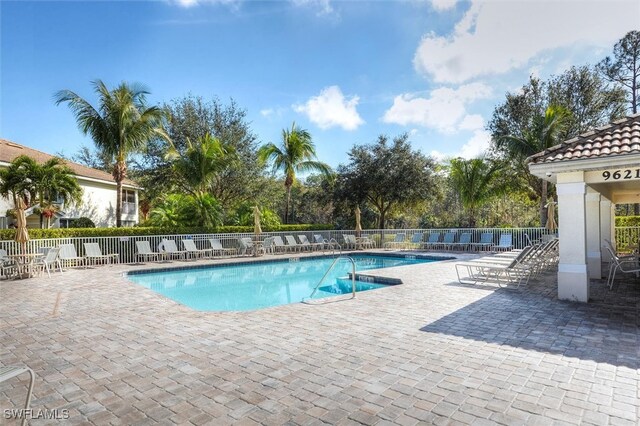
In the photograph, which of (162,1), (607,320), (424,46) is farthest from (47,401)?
(424,46)

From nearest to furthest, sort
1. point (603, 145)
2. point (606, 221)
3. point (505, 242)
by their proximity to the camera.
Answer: point (603, 145)
point (606, 221)
point (505, 242)

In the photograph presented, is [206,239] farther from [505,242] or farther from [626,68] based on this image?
[626,68]

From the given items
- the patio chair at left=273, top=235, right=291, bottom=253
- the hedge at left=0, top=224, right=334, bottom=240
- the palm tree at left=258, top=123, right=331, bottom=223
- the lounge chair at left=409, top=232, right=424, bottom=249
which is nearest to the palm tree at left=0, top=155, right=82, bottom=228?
the hedge at left=0, top=224, right=334, bottom=240

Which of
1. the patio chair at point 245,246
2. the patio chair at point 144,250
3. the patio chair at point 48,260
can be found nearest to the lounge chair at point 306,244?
the patio chair at point 245,246

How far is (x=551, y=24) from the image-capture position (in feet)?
35.4

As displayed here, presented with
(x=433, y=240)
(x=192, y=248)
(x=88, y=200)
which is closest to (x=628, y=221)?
(x=433, y=240)

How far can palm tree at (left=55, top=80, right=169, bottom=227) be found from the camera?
1702 cm

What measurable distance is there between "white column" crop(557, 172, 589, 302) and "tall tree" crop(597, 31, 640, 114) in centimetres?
2441

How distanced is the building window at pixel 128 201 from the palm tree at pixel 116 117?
1114cm

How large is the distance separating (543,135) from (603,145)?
49.1 ft

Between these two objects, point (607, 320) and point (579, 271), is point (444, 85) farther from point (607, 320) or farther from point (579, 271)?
point (607, 320)

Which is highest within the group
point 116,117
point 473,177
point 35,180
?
point 116,117

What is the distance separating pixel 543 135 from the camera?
19922 mm

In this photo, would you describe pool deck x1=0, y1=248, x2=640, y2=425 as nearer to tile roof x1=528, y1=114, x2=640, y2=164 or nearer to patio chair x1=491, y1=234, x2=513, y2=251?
tile roof x1=528, y1=114, x2=640, y2=164
